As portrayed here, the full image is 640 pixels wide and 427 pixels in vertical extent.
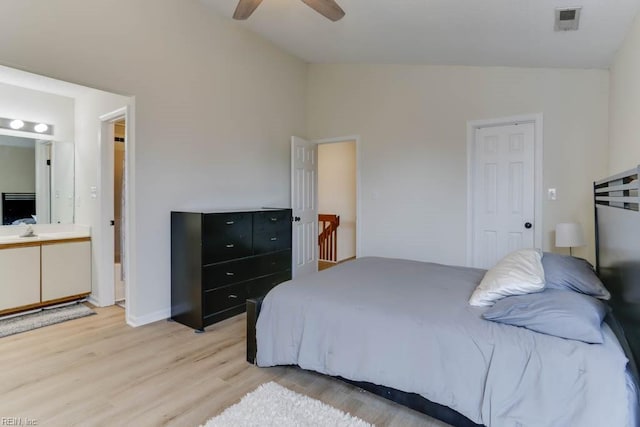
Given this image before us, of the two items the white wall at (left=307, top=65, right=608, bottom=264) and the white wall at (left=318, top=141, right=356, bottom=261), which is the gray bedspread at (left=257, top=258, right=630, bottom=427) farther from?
the white wall at (left=318, top=141, right=356, bottom=261)

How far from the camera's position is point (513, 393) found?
148 cm

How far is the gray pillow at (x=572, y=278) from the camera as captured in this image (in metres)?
1.81

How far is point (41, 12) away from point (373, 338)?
127 inches

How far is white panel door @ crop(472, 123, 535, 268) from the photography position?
352 centimetres

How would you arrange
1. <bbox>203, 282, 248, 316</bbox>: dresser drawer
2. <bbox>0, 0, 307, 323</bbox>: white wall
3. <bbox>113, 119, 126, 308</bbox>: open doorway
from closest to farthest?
<bbox>0, 0, 307, 323</bbox>: white wall
<bbox>203, 282, 248, 316</bbox>: dresser drawer
<bbox>113, 119, 126, 308</bbox>: open doorway

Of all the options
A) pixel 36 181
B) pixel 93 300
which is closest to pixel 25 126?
pixel 36 181

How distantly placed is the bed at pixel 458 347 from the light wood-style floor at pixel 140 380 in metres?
0.15

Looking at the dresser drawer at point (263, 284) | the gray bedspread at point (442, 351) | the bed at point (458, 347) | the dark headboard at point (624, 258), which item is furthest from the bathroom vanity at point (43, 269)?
the dark headboard at point (624, 258)

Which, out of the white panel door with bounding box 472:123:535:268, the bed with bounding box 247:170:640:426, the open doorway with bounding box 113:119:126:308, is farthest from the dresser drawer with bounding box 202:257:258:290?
the white panel door with bounding box 472:123:535:268

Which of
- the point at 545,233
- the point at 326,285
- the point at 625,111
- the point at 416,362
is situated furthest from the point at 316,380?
the point at 625,111

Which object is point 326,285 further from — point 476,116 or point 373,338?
point 476,116

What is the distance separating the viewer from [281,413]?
1.82 metres

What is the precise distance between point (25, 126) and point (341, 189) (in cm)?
463

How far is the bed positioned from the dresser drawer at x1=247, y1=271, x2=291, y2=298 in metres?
1.19
